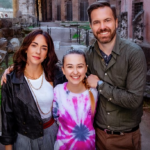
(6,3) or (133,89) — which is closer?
(133,89)

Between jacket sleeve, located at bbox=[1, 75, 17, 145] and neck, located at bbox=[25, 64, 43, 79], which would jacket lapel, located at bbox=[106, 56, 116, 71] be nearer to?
neck, located at bbox=[25, 64, 43, 79]

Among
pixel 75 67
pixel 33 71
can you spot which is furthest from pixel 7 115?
pixel 75 67

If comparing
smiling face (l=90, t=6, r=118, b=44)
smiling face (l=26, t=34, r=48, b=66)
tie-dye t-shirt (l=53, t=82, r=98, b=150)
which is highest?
smiling face (l=90, t=6, r=118, b=44)

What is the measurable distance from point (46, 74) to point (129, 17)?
10.9m

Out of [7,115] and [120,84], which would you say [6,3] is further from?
[120,84]

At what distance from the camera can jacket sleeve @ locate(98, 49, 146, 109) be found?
2.15 m

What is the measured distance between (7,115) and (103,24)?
1.36 metres

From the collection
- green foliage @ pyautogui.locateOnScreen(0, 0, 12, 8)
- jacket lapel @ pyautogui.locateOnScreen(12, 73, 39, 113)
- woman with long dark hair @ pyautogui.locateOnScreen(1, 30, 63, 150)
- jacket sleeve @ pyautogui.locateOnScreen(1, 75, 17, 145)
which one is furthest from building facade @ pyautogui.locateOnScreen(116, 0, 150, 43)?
green foliage @ pyautogui.locateOnScreen(0, 0, 12, 8)

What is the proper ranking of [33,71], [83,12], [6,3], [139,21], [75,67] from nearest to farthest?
[75,67] < [33,71] < [139,21] < [83,12] < [6,3]

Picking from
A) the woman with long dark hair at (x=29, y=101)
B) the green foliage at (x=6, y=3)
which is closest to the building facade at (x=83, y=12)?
the woman with long dark hair at (x=29, y=101)

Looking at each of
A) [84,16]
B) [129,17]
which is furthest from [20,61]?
[84,16]

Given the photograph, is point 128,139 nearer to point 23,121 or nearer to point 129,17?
point 23,121

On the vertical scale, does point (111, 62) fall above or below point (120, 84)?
above

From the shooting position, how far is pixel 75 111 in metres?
2.29
